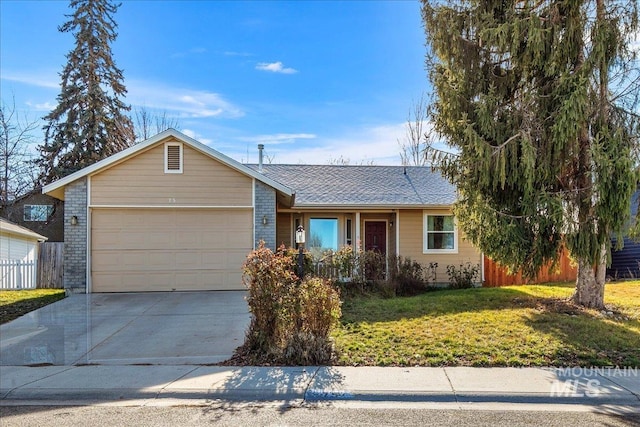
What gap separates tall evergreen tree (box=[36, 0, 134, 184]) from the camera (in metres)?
22.3

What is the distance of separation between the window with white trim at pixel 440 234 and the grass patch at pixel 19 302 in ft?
38.0

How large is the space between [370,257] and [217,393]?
7.42 metres

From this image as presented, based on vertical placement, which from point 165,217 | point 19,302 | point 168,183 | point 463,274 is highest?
point 168,183

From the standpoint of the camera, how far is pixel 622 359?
585 centimetres

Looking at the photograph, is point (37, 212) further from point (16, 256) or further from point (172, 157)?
point (172, 157)

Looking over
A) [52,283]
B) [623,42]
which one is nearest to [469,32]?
[623,42]

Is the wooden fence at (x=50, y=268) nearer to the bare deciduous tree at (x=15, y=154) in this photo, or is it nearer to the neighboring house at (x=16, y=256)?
the neighboring house at (x=16, y=256)

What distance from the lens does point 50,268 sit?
49.2 feet

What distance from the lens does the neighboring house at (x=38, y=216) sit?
80.4ft

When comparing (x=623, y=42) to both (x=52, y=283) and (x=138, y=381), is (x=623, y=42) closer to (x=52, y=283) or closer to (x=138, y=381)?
(x=138, y=381)

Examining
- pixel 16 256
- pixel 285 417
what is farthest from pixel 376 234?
Answer: pixel 16 256

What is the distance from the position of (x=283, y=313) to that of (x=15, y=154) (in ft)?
81.0

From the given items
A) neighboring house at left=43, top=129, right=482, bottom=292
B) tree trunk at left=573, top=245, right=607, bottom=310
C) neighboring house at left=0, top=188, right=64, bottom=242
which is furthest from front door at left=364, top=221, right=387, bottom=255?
neighboring house at left=0, top=188, right=64, bottom=242

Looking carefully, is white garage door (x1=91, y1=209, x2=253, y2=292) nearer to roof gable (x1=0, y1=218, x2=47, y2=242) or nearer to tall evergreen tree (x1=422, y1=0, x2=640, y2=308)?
tall evergreen tree (x1=422, y1=0, x2=640, y2=308)
